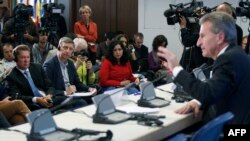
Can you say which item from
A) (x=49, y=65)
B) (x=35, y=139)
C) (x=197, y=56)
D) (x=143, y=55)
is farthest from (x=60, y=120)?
(x=143, y=55)

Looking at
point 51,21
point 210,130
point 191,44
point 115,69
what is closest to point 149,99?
point 210,130

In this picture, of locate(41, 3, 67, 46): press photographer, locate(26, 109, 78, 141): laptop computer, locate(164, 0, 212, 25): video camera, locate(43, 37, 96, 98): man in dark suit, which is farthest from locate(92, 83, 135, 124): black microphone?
locate(41, 3, 67, 46): press photographer

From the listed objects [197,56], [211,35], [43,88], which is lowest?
[43,88]

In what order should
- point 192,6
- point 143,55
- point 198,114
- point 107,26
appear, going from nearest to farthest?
point 198,114 → point 192,6 → point 143,55 → point 107,26

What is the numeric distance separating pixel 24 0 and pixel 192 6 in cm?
514

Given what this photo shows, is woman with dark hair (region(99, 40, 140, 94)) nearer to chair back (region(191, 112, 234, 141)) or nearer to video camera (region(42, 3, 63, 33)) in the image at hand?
video camera (region(42, 3, 63, 33))

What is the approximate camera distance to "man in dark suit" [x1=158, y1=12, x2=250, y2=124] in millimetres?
2357

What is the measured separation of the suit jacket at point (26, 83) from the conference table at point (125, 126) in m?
1.68

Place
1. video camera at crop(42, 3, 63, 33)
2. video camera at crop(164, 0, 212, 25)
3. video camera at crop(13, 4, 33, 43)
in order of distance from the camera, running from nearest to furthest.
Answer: video camera at crop(164, 0, 212, 25), video camera at crop(13, 4, 33, 43), video camera at crop(42, 3, 63, 33)

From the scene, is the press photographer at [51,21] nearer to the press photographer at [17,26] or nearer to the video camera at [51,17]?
the video camera at [51,17]

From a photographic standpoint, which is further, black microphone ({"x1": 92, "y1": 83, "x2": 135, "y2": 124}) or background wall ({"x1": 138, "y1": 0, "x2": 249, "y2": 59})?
background wall ({"x1": 138, "y1": 0, "x2": 249, "y2": 59})

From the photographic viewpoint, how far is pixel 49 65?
4.77m

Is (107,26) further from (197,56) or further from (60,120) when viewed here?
(60,120)

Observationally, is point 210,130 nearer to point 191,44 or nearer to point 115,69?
point 191,44
